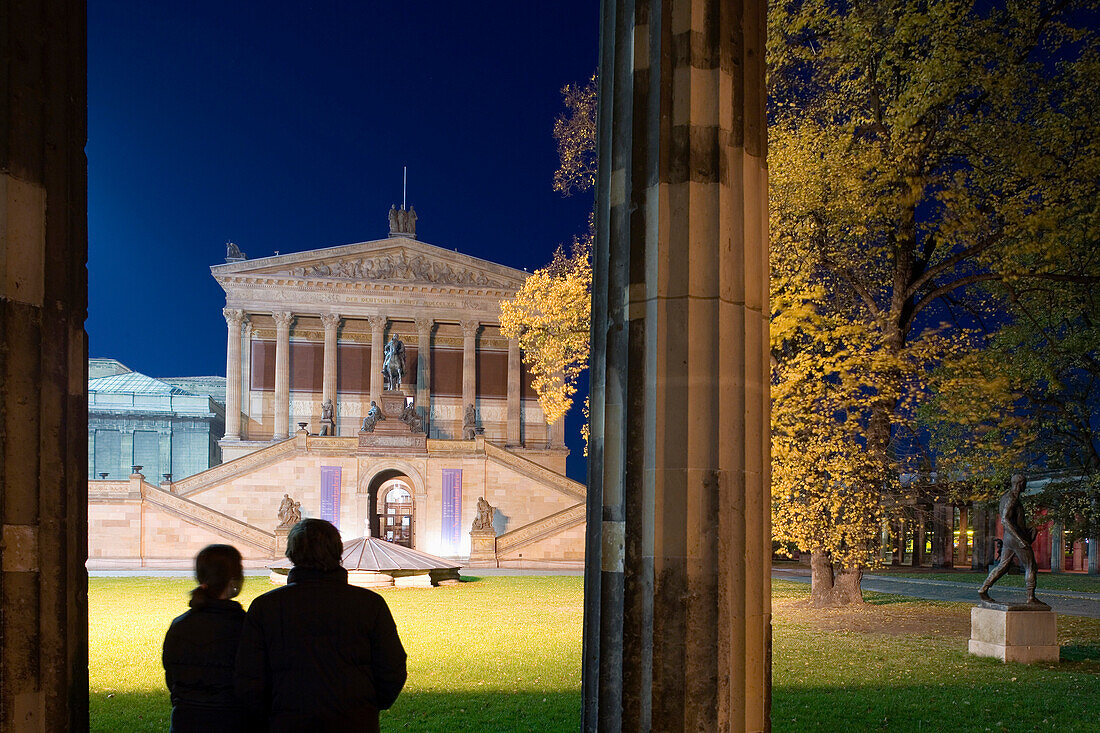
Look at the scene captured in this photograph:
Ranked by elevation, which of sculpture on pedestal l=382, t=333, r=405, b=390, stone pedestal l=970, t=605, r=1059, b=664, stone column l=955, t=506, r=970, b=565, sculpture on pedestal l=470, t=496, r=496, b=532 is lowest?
stone column l=955, t=506, r=970, b=565

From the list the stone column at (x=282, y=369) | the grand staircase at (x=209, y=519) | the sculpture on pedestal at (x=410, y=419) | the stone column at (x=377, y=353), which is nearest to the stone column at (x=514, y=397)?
the stone column at (x=377, y=353)

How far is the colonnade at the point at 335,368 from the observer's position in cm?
5000

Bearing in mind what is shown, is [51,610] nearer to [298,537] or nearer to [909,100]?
[298,537]

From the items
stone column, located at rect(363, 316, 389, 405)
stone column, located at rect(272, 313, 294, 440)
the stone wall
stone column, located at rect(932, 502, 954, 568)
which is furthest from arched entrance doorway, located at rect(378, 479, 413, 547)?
stone column, located at rect(932, 502, 954, 568)

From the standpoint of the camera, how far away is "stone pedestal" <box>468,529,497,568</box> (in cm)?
3300

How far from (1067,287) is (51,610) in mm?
19076

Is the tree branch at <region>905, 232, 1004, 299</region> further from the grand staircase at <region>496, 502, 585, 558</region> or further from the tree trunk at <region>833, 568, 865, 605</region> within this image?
the grand staircase at <region>496, 502, 585, 558</region>

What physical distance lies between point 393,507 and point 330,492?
430cm

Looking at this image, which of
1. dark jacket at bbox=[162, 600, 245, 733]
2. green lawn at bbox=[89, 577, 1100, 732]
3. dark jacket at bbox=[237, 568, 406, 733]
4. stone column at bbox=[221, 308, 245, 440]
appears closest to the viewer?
dark jacket at bbox=[237, 568, 406, 733]

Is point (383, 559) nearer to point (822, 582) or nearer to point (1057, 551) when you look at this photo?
point (822, 582)

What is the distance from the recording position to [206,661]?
3.55 metres

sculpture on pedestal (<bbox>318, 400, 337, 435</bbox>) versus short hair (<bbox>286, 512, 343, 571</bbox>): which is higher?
short hair (<bbox>286, 512, 343, 571</bbox>)

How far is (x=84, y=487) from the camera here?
3551 millimetres

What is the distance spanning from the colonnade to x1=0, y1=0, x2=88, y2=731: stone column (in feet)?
151
